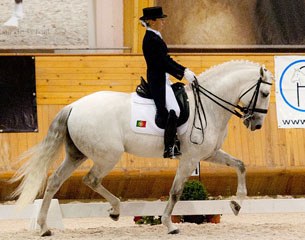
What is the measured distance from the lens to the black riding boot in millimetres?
8250

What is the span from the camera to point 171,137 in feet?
27.1

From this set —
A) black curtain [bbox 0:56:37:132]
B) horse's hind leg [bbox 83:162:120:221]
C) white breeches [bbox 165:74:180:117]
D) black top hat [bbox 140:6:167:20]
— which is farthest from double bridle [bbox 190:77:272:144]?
black curtain [bbox 0:56:37:132]

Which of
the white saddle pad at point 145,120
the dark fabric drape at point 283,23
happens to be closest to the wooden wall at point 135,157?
the dark fabric drape at point 283,23

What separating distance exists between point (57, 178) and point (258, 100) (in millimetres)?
1959

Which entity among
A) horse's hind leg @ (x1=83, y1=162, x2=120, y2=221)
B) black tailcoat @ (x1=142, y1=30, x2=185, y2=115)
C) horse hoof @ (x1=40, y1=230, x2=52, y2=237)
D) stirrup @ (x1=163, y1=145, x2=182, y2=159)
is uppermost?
A: black tailcoat @ (x1=142, y1=30, x2=185, y2=115)

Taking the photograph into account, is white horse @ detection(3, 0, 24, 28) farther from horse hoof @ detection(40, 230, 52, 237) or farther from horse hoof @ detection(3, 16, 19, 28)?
horse hoof @ detection(40, 230, 52, 237)

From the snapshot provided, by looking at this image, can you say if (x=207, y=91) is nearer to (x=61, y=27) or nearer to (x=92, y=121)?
(x=92, y=121)

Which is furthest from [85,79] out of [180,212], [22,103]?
[180,212]

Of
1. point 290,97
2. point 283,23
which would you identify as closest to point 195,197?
point 290,97

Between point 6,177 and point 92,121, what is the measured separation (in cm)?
362

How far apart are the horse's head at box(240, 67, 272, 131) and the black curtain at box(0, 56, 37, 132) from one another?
408cm

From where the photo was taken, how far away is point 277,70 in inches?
488

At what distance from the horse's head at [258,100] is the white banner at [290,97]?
151 inches

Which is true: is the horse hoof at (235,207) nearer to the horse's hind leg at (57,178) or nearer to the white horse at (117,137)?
the white horse at (117,137)
